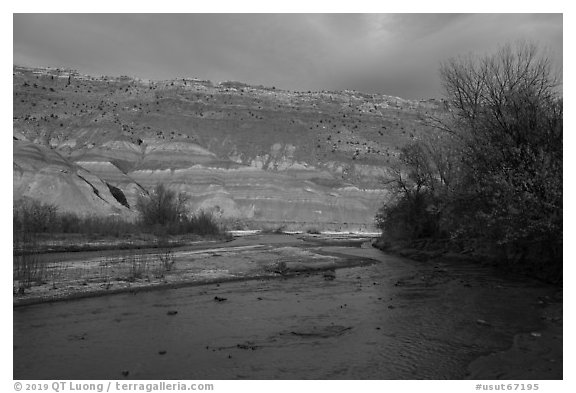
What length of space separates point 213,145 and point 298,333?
83614 mm

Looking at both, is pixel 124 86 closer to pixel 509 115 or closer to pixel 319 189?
pixel 319 189

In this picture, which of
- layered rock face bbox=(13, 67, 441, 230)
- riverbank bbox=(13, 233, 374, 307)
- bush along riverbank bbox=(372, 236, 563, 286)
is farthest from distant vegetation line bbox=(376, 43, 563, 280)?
layered rock face bbox=(13, 67, 441, 230)

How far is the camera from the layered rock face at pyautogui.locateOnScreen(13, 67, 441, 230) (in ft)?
238

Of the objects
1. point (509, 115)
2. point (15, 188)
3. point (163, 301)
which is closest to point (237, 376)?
point (163, 301)

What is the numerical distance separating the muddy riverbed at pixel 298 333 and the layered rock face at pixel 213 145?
44110 millimetres

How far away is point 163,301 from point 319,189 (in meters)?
69.7

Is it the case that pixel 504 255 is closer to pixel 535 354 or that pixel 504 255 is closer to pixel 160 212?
pixel 535 354

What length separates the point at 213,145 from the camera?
9138 centimetres

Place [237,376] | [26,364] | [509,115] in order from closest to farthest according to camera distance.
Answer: [237,376]
[26,364]
[509,115]

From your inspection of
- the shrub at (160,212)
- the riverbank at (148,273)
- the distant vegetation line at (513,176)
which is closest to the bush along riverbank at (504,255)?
the distant vegetation line at (513,176)

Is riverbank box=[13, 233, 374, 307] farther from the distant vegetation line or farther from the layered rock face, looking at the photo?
the layered rock face

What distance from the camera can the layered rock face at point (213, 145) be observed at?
72.5 meters

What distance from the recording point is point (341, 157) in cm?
9344

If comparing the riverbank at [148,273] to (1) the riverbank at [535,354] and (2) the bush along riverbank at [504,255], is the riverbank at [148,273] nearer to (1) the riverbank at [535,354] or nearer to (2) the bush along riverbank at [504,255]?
(2) the bush along riverbank at [504,255]
